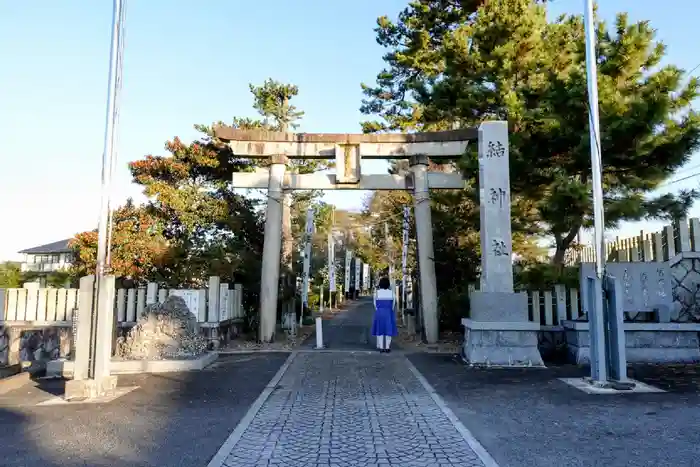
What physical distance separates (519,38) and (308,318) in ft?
52.4

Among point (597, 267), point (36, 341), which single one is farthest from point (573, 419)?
point (36, 341)

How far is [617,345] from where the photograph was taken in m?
7.77

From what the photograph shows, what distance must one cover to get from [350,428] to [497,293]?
5416 millimetres

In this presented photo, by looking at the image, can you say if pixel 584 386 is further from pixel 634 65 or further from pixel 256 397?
pixel 634 65

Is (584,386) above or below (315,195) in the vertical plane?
below

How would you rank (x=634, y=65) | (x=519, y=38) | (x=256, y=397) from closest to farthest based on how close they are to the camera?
(x=256, y=397), (x=634, y=65), (x=519, y=38)

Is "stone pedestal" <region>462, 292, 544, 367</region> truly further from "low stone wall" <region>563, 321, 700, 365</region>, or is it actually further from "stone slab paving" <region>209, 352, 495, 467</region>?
"stone slab paving" <region>209, 352, 495, 467</region>

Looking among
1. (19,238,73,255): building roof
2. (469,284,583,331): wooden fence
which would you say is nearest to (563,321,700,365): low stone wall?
(469,284,583,331): wooden fence

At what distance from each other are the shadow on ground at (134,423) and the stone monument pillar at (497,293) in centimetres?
398

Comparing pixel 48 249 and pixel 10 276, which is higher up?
pixel 48 249

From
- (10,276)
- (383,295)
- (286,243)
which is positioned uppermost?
(286,243)

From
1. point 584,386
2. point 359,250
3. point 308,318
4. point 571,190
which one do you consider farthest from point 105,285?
point 359,250

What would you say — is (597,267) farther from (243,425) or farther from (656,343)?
(243,425)

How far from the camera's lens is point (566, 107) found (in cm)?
1137
